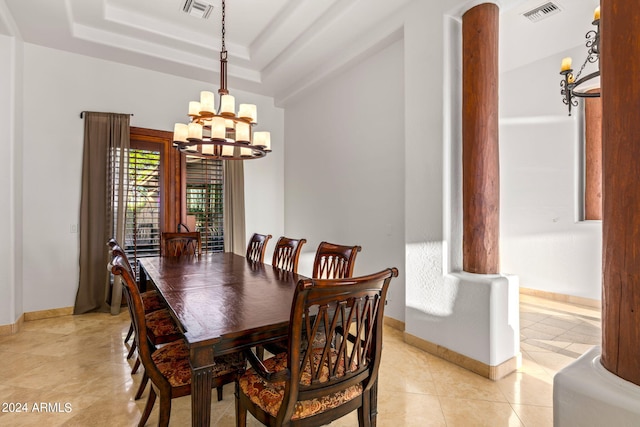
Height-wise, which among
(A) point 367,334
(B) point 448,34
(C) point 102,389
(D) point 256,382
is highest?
(B) point 448,34

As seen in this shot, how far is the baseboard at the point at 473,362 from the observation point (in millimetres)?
2455

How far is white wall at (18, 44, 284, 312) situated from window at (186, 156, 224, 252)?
2.97 feet

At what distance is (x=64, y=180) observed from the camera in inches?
156

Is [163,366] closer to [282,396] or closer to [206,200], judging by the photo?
[282,396]

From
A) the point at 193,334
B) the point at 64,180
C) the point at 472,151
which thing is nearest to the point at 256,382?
the point at 193,334

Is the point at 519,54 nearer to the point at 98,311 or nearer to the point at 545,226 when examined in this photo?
the point at 545,226

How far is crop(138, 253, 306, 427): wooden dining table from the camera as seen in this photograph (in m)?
1.33

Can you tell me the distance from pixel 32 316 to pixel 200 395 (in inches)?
150

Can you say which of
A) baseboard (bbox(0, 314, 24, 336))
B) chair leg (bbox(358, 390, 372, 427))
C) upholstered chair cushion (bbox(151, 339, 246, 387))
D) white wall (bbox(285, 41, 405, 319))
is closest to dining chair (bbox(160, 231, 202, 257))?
baseboard (bbox(0, 314, 24, 336))

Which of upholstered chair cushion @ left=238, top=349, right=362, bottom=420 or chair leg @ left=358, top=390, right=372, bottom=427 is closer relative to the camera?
upholstered chair cushion @ left=238, top=349, right=362, bottom=420

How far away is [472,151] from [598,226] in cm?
283

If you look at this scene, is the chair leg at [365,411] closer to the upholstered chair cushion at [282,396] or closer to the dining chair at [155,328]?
the upholstered chair cushion at [282,396]

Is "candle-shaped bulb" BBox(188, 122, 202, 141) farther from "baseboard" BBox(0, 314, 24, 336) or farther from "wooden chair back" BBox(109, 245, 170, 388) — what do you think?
"baseboard" BBox(0, 314, 24, 336)

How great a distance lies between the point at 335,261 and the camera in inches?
99.0
